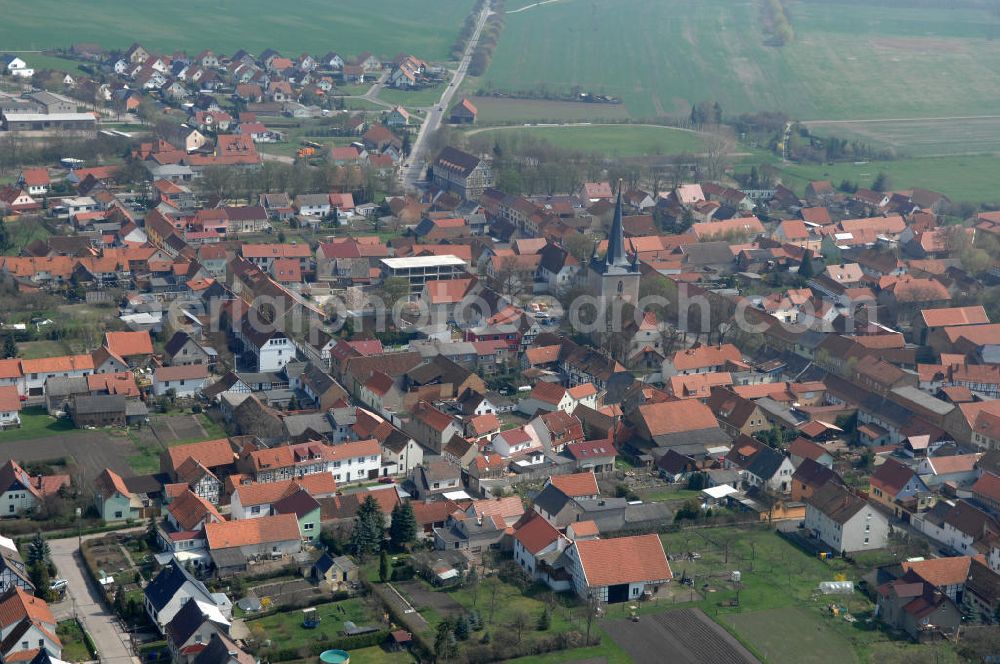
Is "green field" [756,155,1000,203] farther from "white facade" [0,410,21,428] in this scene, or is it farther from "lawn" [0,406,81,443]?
"white facade" [0,410,21,428]

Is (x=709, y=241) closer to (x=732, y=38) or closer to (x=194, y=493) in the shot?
(x=194, y=493)

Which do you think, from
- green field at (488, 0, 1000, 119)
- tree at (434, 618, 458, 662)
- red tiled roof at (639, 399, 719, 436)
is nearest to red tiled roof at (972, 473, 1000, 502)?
red tiled roof at (639, 399, 719, 436)

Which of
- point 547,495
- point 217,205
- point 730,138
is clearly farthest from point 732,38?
point 547,495

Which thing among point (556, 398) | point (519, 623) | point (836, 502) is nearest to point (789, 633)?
point (836, 502)

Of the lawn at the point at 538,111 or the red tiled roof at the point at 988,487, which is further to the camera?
the lawn at the point at 538,111

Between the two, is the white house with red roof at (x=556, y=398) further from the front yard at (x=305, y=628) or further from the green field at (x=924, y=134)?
the green field at (x=924, y=134)

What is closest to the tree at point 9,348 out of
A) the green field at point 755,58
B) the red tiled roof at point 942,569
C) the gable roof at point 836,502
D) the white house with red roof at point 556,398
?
the white house with red roof at point 556,398
